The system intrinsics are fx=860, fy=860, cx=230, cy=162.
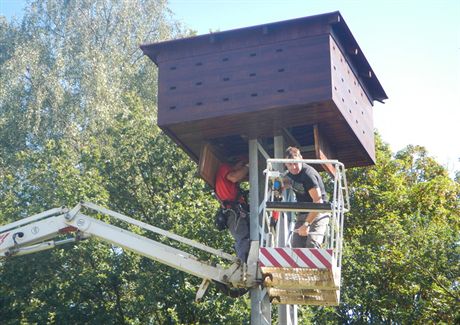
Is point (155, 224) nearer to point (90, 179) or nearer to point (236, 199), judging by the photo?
point (90, 179)

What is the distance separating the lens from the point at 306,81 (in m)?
10.2

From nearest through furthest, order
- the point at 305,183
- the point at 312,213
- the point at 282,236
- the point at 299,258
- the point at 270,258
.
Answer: the point at 299,258
the point at 270,258
the point at 312,213
the point at 305,183
the point at 282,236

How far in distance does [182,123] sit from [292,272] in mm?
2432

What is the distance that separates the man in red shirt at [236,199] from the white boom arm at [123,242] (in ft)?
1.27

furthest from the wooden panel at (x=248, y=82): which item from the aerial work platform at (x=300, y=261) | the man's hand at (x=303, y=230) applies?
the man's hand at (x=303, y=230)

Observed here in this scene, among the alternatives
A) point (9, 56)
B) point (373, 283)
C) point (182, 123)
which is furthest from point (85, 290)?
point (9, 56)

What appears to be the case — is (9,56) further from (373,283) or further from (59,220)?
(59,220)

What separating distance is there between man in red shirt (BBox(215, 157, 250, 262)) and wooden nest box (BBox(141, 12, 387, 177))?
440mm

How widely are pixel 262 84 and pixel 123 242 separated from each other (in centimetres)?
260

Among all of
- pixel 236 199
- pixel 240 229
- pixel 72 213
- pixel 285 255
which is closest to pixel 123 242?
pixel 72 213

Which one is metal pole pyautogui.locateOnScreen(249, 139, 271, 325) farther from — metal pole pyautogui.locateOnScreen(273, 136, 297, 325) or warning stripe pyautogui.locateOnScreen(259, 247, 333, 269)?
warning stripe pyautogui.locateOnScreen(259, 247, 333, 269)

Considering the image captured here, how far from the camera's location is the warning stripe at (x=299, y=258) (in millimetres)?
9055

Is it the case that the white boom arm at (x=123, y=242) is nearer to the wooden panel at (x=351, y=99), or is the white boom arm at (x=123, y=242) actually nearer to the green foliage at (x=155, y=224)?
the wooden panel at (x=351, y=99)

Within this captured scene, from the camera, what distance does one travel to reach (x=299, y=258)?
358 inches
